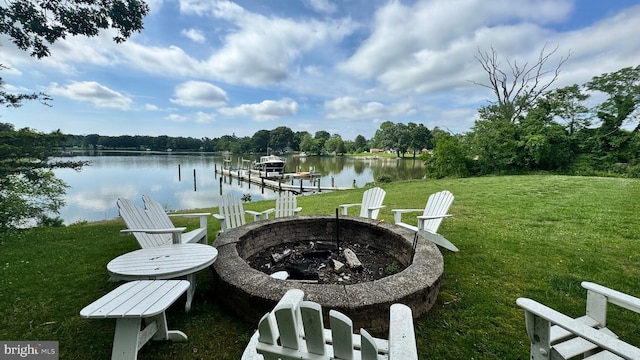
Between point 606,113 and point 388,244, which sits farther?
point 606,113

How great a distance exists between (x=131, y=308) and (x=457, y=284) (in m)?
2.97

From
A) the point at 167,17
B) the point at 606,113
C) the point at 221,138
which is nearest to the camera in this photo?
the point at 167,17

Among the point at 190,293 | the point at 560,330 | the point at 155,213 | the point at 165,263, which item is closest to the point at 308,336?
the point at 560,330

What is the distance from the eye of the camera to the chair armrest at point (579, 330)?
1004 mm

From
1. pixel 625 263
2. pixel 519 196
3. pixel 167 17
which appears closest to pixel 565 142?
pixel 519 196

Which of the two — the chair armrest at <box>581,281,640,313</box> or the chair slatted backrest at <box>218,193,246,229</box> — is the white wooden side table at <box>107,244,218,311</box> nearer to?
the chair slatted backrest at <box>218,193,246,229</box>

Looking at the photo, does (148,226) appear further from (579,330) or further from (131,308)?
(579,330)

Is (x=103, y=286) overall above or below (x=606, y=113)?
below

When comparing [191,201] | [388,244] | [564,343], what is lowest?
[191,201]

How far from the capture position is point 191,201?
49.3ft

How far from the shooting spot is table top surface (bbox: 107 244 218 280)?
1996 mm

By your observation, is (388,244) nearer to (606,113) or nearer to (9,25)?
(9,25)

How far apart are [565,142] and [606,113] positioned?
2570 millimetres

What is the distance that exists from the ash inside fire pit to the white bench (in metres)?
1.43
